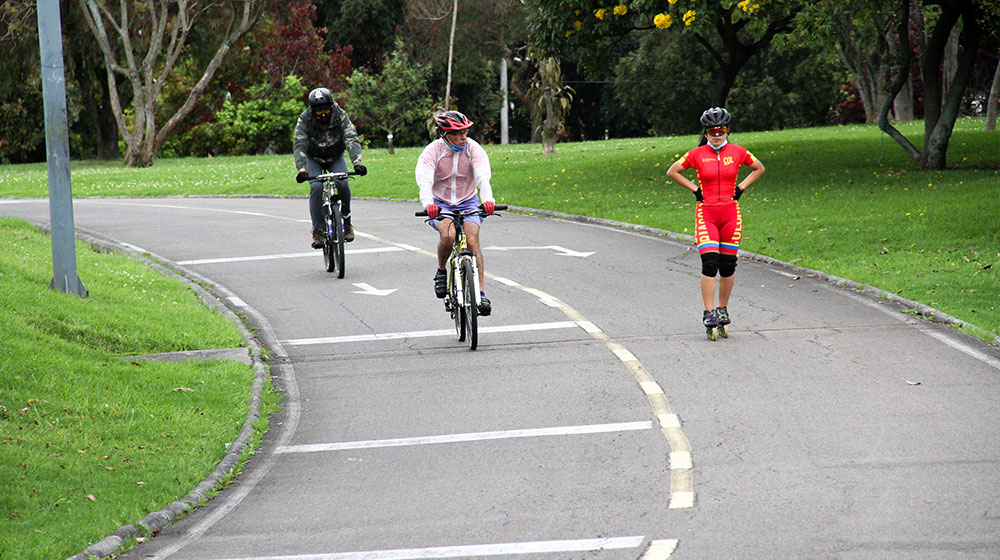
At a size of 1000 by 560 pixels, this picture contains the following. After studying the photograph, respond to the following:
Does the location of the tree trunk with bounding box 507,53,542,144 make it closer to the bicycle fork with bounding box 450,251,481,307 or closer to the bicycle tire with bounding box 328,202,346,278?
the bicycle tire with bounding box 328,202,346,278

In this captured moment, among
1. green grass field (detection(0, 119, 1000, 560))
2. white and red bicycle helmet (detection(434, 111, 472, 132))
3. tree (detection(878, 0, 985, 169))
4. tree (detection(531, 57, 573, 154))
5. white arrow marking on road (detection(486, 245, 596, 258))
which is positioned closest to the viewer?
green grass field (detection(0, 119, 1000, 560))

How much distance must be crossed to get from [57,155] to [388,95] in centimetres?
3741

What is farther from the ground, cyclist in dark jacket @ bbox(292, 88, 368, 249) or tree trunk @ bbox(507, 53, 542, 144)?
tree trunk @ bbox(507, 53, 542, 144)

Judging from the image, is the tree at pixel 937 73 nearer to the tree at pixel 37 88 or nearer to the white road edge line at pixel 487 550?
the white road edge line at pixel 487 550

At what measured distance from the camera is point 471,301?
1017 cm

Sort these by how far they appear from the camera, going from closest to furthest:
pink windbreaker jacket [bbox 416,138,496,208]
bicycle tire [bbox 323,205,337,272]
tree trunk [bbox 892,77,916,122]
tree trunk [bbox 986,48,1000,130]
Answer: pink windbreaker jacket [bbox 416,138,496,208] → bicycle tire [bbox 323,205,337,272] → tree trunk [bbox 986,48,1000,130] → tree trunk [bbox 892,77,916,122]

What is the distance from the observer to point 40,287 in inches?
462

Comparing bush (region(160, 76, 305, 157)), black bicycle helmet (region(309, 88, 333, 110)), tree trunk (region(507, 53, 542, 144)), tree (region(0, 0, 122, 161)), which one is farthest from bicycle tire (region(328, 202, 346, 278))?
tree trunk (region(507, 53, 542, 144))

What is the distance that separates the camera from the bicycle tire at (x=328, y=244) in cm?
1431

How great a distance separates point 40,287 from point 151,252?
5506 millimetres

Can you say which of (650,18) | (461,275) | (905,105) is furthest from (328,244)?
(905,105)

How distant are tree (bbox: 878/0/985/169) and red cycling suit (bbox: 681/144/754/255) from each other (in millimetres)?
14573

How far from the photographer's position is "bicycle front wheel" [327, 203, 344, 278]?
14027 millimetres

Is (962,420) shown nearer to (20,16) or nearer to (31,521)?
(31,521)
